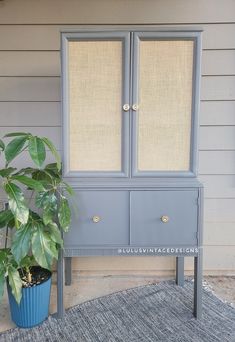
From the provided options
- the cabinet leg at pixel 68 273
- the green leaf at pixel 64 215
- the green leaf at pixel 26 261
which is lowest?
the cabinet leg at pixel 68 273

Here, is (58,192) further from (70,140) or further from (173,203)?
(173,203)

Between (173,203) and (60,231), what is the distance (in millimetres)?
631

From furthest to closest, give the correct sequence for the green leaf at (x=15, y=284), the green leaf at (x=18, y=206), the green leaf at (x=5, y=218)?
the green leaf at (x=5, y=218) → the green leaf at (x=15, y=284) → the green leaf at (x=18, y=206)

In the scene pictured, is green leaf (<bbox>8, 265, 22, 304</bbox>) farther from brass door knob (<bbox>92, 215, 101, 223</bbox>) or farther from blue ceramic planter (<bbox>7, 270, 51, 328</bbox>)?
brass door knob (<bbox>92, 215, 101, 223</bbox>)

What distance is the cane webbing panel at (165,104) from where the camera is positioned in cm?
171

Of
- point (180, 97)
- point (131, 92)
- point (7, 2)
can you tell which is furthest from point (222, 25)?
point (7, 2)

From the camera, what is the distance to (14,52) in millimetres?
2178

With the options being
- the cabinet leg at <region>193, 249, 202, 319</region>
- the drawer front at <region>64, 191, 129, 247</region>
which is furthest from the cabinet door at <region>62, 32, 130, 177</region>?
the cabinet leg at <region>193, 249, 202, 319</region>

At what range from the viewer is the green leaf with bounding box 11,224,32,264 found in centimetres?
161

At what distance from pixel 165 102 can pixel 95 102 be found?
1.21ft

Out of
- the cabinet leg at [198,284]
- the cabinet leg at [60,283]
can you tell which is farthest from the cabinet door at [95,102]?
the cabinet leg at [198,284]

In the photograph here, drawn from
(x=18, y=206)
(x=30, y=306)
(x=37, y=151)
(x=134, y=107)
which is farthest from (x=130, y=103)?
(x=30, y=306)

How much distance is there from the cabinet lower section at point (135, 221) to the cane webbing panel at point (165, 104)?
6.8 inches

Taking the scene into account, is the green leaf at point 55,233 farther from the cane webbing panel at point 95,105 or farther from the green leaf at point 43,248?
the cane webbing panel at point 95,105
